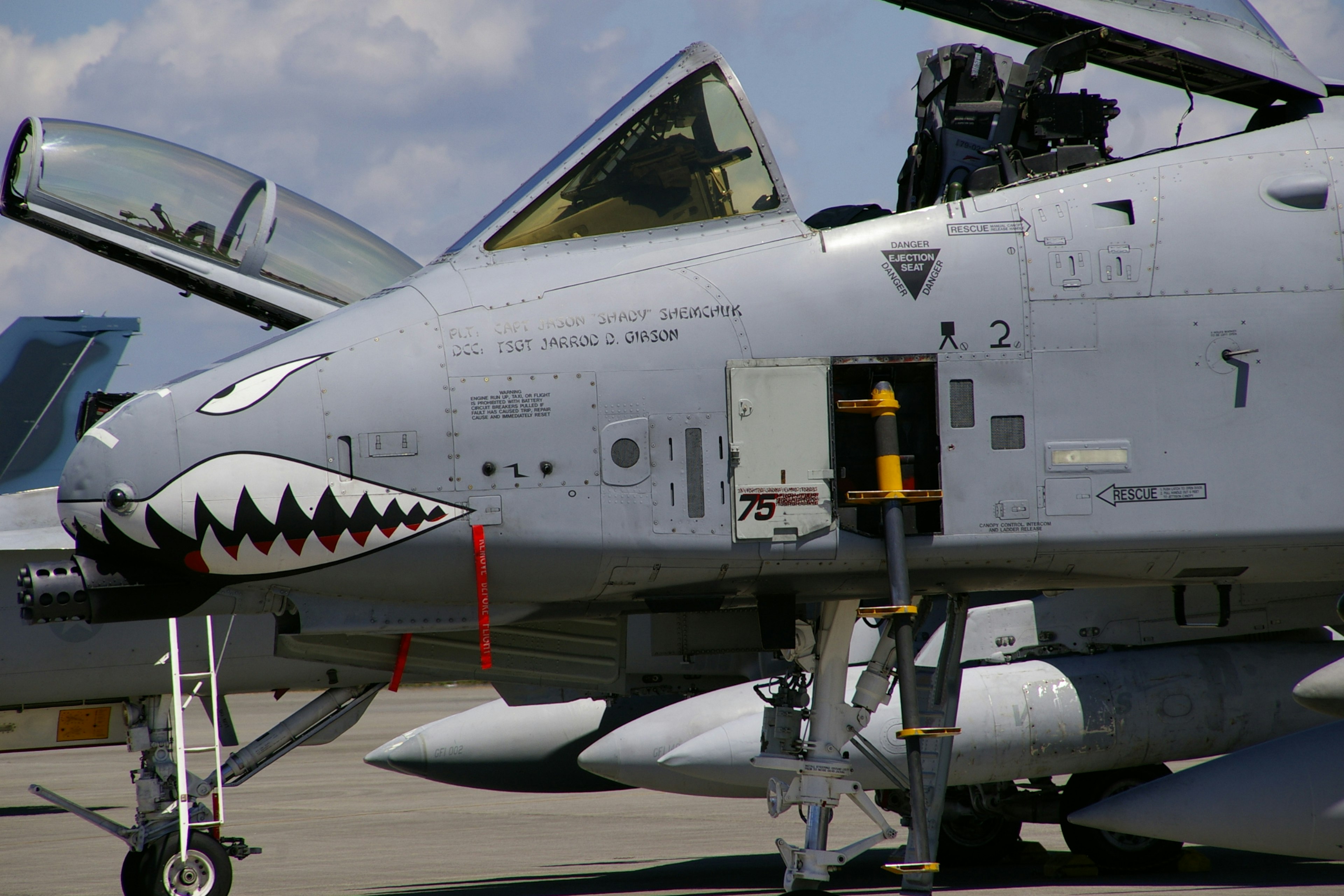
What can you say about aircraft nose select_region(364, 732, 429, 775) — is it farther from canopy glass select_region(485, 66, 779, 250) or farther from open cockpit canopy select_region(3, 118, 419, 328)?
canopy glass select_region(485, 66, 779, 250)

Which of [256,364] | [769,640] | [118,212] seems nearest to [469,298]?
[256,364]

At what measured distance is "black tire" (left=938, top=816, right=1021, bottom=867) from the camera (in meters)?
9.31

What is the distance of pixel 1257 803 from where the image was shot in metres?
6.64

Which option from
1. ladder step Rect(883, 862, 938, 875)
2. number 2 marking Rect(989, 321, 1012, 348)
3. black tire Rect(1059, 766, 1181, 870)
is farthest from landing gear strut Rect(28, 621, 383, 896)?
number 2 marking Rect(989, 321, 1012, 348)

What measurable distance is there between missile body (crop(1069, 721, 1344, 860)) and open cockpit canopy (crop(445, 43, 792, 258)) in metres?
4.02

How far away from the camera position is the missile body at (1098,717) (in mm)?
8000

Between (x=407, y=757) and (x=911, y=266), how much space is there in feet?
22.2

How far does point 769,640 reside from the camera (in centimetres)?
545

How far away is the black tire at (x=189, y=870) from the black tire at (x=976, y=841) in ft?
16.0

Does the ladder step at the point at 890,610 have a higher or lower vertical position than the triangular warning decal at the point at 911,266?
lower

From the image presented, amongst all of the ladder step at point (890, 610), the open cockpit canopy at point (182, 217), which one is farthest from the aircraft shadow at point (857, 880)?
the open cockpit canopy at point (182, 217)

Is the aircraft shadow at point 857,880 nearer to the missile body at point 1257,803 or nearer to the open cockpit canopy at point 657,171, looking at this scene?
the missile body at point 1257,803

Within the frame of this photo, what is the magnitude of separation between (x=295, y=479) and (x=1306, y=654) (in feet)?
21.9

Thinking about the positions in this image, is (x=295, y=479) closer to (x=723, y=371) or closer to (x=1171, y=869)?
(x=723, y=371)
